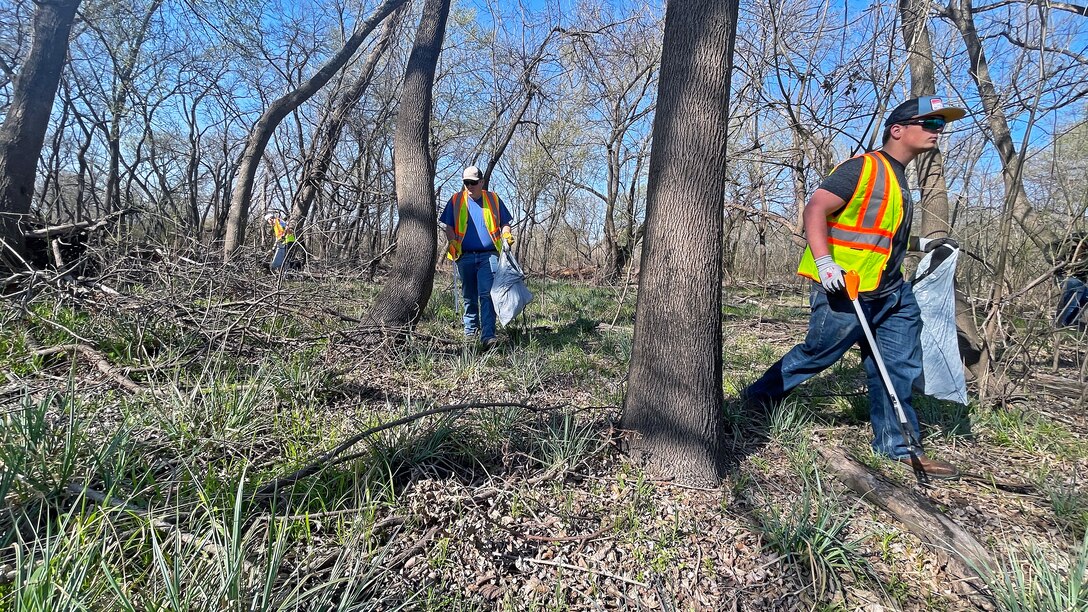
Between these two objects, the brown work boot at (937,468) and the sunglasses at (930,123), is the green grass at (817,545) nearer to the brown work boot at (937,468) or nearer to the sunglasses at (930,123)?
the brown work boot at (937,468)

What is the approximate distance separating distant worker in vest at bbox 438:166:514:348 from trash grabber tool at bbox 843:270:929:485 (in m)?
3.04

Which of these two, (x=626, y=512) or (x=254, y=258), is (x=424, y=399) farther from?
(x=254, y=258)

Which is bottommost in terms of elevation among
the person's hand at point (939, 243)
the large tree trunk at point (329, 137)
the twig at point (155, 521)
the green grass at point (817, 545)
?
the green grass at point (817, 545)

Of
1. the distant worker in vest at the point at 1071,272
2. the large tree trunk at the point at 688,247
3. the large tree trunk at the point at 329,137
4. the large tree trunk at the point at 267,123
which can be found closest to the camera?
the large tree trunk at the point at 688,247

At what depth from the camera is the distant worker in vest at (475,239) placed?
186 inches

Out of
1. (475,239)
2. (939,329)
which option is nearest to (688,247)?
(939,329)

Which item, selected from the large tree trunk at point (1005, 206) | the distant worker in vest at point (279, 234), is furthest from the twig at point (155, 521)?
the distant worker in vest at point (279, 234)

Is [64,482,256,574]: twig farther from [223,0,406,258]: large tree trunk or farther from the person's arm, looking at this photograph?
[223,0,406,258]: large tree trunk

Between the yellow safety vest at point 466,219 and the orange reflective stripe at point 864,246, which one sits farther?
the yellow safety vest at point 466,219

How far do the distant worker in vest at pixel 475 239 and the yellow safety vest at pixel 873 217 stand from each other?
3.01m

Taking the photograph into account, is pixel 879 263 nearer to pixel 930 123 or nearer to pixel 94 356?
pixel 930 123

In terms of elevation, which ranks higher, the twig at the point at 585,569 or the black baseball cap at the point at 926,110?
the black baseball cap at the point at 926,110

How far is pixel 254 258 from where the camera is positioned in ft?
15.3

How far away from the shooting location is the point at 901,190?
2.45 m
